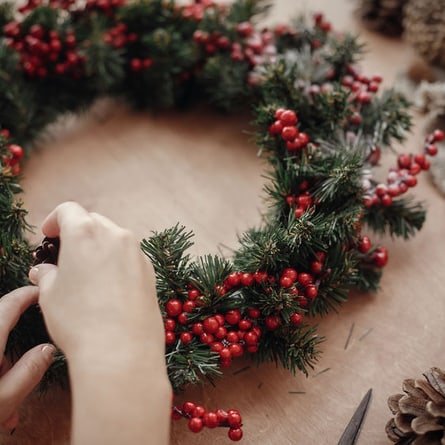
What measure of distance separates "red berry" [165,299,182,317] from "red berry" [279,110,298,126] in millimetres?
331

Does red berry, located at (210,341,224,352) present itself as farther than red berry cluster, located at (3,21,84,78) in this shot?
No

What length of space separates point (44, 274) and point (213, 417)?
28 cm

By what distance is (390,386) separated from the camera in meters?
0.82

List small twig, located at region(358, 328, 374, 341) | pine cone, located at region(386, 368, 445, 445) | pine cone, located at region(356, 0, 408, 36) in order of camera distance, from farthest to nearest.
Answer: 1. pine cone, located at region(356, 0, 408, 36)
2. small twig, located at region(358, 328, 374, 341)
3. pine cone, located at region(386, 368, 445, 445)

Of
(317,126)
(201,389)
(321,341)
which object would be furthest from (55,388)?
(317,126)

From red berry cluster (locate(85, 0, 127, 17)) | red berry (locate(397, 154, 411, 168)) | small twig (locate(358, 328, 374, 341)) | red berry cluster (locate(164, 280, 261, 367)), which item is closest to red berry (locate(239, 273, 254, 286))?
red berry cluster (locate(164, 280, 261, 367))

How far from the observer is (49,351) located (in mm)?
721

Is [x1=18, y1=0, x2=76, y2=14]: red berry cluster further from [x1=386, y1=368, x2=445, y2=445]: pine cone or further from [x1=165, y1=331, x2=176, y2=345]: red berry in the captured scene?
[x1=386, y1=368, x2=445, y2=445]: pine cone

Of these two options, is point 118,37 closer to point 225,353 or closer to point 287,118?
point 287,118

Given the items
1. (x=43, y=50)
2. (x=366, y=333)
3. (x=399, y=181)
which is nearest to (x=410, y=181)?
(x=399, y=181)

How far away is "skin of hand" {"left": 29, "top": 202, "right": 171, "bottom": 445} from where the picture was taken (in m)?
0.56

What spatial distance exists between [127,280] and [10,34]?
2.22ft

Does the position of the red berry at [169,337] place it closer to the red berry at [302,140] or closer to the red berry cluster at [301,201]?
the red berry cluster at [301,201]

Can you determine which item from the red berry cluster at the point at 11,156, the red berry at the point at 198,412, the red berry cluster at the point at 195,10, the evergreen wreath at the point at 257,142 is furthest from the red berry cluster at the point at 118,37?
the red berry at the point at 198,412
